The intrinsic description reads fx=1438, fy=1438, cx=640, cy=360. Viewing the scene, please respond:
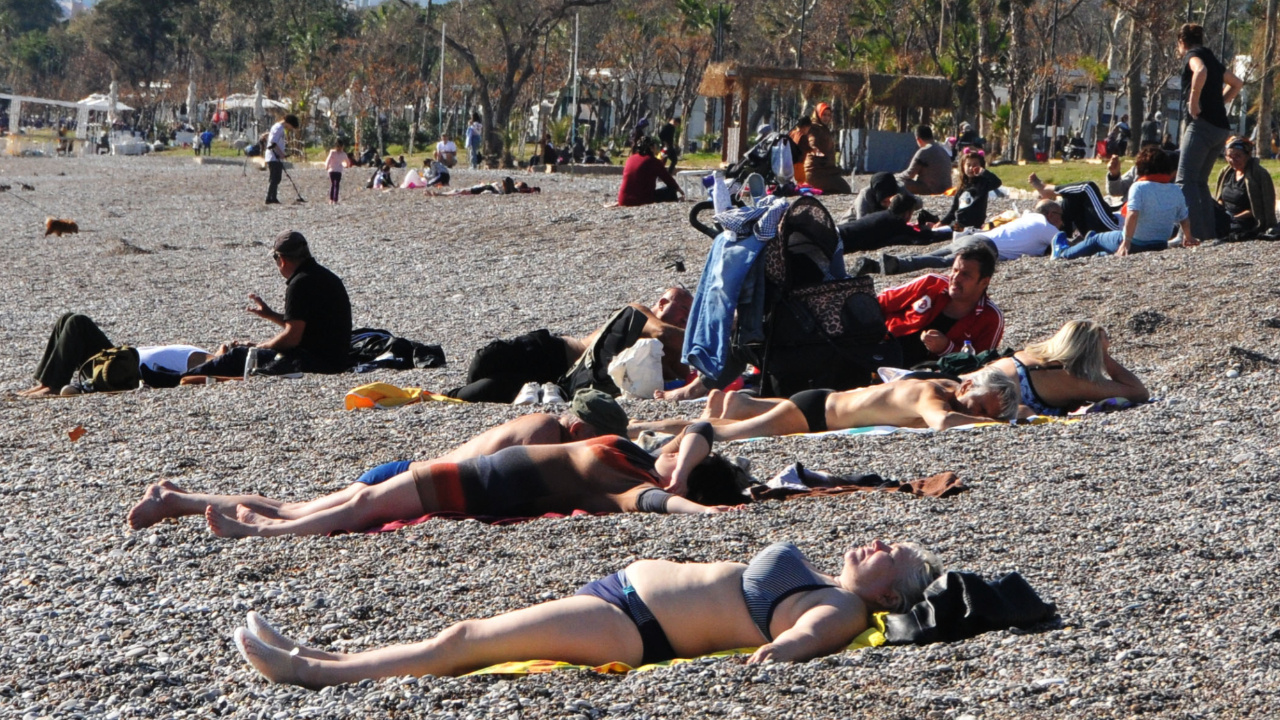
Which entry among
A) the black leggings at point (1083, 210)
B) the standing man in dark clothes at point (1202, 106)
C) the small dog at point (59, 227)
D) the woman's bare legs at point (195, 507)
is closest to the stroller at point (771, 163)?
the black leggings at point (1083, 210)

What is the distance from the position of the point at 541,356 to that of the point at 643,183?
390 inches

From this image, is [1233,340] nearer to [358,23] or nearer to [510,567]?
[510,567]

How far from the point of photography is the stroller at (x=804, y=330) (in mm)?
7195

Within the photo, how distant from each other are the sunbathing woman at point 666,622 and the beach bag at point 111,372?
5.22m

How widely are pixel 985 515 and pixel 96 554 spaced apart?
290 centimetres

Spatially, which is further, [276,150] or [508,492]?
[276,150]

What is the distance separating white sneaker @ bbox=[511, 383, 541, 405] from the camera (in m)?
A: 7.39

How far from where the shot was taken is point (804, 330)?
7203 mm

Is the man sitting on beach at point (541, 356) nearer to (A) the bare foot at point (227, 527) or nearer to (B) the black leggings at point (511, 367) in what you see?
(B) the black leggings at point (511, 367)

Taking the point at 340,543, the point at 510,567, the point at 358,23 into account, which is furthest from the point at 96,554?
the point at 358,23

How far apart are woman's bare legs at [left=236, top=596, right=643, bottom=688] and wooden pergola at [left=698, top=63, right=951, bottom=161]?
1799cm

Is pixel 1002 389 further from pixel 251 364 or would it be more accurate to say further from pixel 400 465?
pixel 251 364

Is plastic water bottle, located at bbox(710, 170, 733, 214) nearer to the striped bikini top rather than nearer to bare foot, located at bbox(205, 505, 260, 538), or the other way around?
bare foot, located at bbox(205, 505, 260, 538)

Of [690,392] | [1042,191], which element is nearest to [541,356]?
[690,392]
